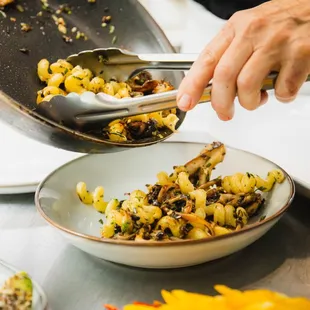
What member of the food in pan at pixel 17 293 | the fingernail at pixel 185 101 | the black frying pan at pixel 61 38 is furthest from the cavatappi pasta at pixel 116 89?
the food in pan at pixel 17 293

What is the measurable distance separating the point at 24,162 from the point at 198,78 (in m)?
0.43

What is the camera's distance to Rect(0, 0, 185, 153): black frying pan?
83 cm

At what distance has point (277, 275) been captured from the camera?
0.69m

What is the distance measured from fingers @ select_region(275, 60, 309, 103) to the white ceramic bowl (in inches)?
5.3

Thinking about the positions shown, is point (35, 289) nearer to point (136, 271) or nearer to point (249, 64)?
point (136, 271)

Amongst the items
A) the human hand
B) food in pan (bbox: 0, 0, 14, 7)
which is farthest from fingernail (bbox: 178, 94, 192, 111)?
food in pan (bbox: 0, 0, 14, 7)

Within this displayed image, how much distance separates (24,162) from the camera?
3.26 ft

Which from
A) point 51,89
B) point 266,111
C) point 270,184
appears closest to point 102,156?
point 51,89

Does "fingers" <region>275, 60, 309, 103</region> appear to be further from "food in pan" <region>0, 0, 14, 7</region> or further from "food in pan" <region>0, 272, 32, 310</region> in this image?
"food in pan" <region>0, 0, 14, 7</region>

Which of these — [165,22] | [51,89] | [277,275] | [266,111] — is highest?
[51,89]

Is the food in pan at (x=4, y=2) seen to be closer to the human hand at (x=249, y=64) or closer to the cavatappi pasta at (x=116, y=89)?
the cavatappi pasta at (x=116, y=89)

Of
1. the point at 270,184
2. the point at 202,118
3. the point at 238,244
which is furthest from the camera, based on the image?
the point at 202,118

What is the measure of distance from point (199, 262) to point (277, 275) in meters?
0.10

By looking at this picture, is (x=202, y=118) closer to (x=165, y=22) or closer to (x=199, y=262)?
(x=199, y=262)
